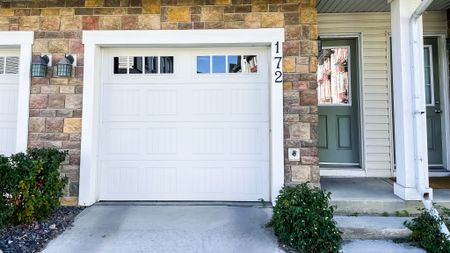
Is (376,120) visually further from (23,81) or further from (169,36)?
(23,81)

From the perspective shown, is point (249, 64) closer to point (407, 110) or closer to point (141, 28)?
point (141, 28)

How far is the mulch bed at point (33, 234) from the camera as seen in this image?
2.89 metres

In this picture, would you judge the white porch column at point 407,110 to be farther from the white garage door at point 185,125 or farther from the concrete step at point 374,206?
the white garage door at point 185,125

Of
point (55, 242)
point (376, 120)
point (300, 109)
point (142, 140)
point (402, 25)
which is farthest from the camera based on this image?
point (376, 120)

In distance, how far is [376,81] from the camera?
489 centimetres

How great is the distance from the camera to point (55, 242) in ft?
9.95

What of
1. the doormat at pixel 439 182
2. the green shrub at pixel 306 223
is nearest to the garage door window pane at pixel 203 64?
the green shrub at pixel 306 223

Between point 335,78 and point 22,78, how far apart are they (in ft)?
14.1

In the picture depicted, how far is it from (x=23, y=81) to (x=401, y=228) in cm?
450

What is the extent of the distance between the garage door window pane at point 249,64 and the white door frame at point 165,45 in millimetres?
191

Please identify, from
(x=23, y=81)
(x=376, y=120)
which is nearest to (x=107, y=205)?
(x=23, y=81)

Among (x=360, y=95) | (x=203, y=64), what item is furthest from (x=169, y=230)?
(x=360, y=95)

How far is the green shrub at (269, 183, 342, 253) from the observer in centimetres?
282

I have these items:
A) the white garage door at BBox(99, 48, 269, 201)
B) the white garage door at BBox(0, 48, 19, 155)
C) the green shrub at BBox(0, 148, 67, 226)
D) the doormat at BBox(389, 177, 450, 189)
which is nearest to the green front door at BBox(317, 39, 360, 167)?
the doormat at BBox(389, 177, 450, 189)
